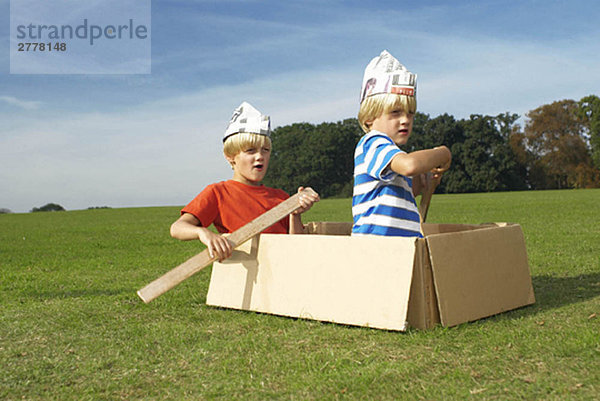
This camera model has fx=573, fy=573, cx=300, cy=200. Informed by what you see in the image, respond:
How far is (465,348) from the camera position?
2742 mm

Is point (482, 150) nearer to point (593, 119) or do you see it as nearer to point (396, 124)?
point (593, 119)

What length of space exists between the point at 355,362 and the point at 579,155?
65.7m

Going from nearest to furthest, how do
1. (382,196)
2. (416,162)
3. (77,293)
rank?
(416,162) → (382,196) → (77,293)

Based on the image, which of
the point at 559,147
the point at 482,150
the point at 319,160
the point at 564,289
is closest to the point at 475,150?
the point at 482,150

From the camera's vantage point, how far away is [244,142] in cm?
416

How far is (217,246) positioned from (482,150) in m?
57.3

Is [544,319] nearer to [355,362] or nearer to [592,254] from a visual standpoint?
[355,362]

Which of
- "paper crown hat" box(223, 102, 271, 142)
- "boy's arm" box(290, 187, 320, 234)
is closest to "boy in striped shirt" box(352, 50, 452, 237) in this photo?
"boy's arm" box(290, 187, 320, 234)

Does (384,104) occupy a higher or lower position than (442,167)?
higher

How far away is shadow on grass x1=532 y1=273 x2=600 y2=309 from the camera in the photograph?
12.5 ft

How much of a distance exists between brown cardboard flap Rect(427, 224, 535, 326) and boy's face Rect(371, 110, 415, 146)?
73 centimetres

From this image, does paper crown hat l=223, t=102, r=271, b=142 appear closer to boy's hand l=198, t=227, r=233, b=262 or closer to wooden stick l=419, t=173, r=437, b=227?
boy's hand l=198, t=227, r=233, b=262

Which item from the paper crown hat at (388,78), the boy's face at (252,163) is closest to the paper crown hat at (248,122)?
the boy's face at (252,163)

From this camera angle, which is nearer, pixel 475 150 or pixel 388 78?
pixel 388 78
